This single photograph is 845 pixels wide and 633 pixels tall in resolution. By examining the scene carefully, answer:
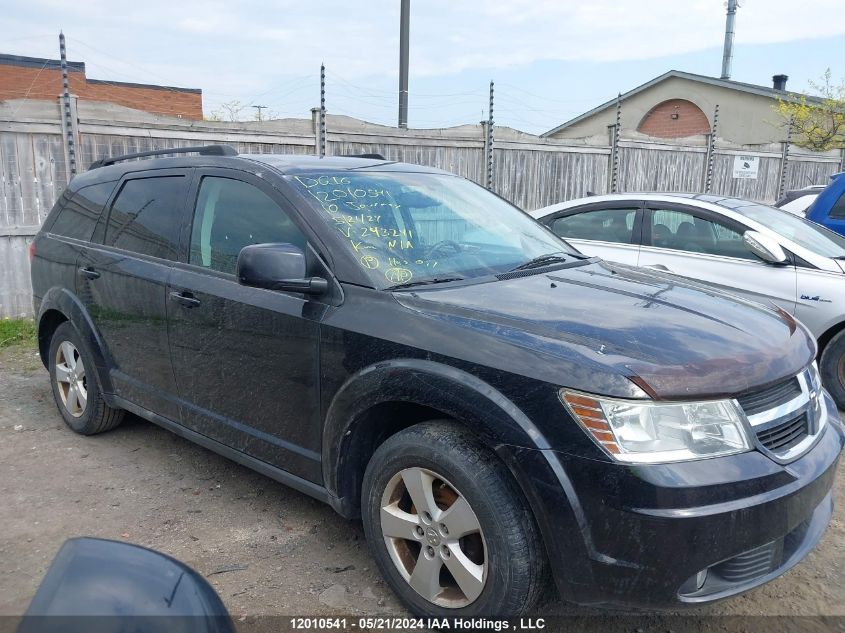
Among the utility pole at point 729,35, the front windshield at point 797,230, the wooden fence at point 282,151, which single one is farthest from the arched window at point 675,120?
the front windshield at point 797,230

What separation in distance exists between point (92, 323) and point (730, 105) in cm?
2492

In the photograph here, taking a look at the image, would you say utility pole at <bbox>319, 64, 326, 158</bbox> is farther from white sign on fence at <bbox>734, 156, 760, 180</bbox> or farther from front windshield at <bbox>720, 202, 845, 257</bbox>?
white sign on fence at <bbox>734, 156, 760, 180</bbox>

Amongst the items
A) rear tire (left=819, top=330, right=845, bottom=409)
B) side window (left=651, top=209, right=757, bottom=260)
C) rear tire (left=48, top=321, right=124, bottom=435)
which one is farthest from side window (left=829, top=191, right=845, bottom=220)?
rear tire (left=48, top=321, right=124, bottom=435)

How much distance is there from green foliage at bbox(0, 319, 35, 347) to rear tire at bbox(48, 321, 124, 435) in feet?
8.77

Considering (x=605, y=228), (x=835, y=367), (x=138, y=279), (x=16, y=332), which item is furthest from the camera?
(x=16, y=332)

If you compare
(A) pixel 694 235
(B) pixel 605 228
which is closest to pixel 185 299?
(B) pixel 605 228

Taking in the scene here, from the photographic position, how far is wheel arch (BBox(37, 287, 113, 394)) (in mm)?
4230

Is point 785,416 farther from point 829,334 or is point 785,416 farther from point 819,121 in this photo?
point 819,121

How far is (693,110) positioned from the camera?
2602cm

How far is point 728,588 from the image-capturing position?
2229mm

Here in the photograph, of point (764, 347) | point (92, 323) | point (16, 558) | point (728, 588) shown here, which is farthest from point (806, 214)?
point (16, 558)

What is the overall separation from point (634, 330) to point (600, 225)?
14.0 feet

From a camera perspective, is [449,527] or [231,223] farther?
[231,223]

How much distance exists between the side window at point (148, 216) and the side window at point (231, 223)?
0.19m
